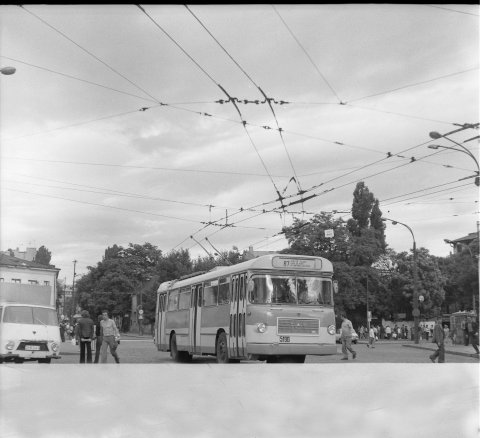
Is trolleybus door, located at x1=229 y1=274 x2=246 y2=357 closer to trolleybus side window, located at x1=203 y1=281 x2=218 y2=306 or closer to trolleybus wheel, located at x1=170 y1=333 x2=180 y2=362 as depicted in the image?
trolleybus side window, located at x1=203 y1=281 x2=218 y2=306

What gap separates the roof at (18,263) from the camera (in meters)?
18.6

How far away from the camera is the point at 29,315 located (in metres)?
18.7

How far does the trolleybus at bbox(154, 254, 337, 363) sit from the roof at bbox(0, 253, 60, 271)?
4.47 m

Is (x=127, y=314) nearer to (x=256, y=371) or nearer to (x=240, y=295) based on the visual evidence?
(x=240, y=295)

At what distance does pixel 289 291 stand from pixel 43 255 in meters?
6.54

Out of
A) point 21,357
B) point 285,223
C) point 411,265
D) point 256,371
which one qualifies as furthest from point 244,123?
point 411,265

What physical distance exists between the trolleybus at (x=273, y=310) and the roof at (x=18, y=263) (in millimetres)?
4467

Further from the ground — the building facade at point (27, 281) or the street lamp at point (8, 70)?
the street lamp at point (8, 70)

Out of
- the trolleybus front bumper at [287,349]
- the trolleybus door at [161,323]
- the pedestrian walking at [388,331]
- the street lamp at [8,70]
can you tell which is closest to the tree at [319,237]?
the trolleybus front bumper at [287,349]

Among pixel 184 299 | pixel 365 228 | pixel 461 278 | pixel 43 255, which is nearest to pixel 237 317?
pixel 184 299

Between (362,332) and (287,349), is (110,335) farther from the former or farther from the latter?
(362,332)

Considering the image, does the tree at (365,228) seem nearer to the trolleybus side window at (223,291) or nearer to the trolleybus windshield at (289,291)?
the trolleybus windshield at (289,291)

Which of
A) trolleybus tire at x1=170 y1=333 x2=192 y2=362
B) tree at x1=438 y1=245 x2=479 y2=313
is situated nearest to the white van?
trolleybus tire at x1=170 y1=333 x2=192 y2=362

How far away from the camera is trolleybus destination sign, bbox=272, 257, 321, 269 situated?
17.2 metres
